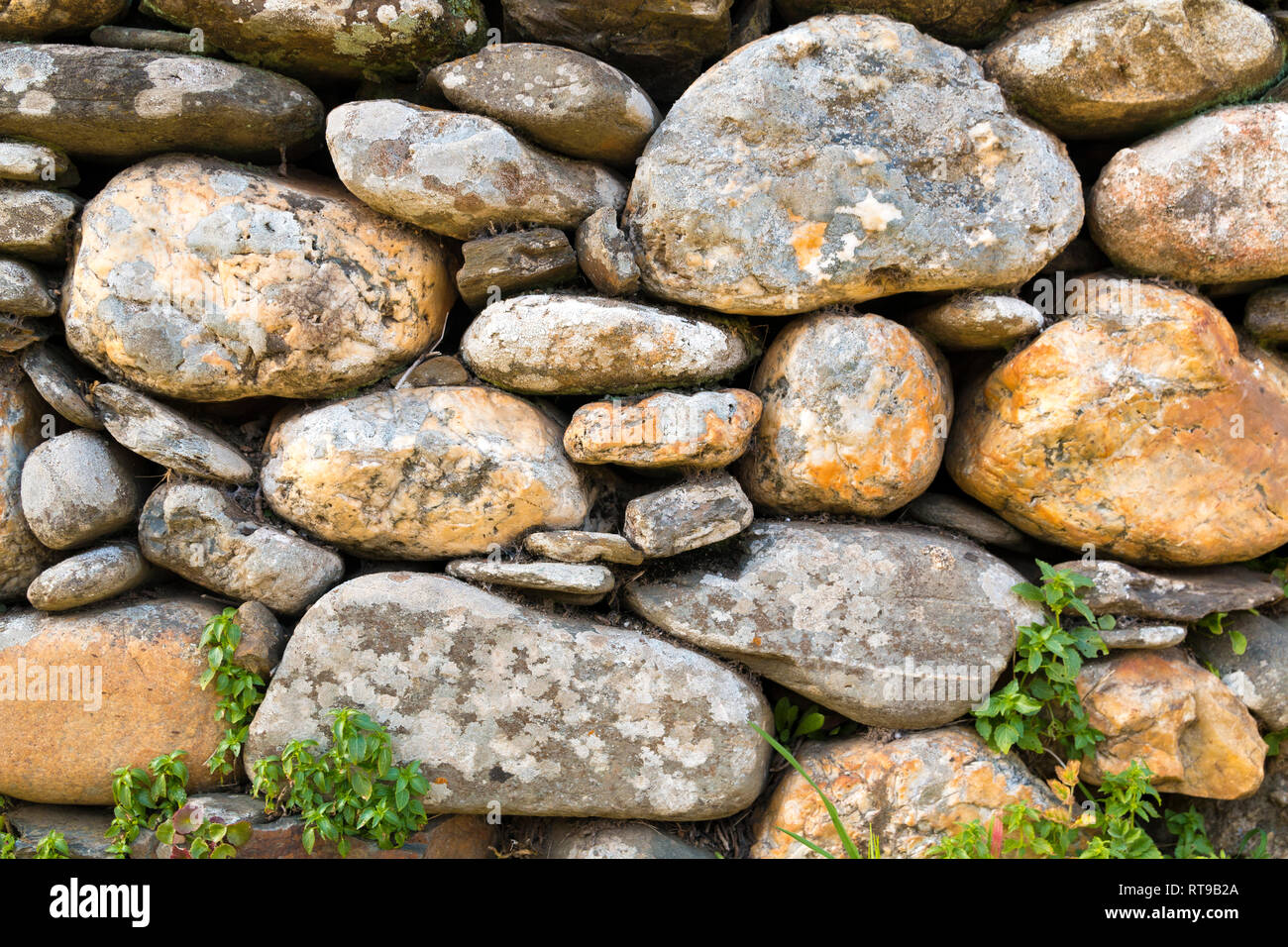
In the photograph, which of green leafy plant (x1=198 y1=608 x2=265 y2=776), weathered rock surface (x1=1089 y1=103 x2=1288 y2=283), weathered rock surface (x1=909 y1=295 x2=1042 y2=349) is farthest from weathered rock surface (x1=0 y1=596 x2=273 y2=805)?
weathered rock surface (x1=1089 y1=103 x2=1288 y2=283)

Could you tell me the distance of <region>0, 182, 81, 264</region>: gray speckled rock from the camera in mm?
3064

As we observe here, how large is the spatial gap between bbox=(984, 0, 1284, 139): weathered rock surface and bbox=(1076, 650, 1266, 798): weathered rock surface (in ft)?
6.59

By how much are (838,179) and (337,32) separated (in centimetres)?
181

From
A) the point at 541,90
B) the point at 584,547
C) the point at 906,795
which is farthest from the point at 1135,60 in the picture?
the point at 906,795

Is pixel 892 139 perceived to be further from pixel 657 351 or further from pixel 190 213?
pixel 190 213

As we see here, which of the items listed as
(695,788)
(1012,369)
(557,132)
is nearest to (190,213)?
(557,132)

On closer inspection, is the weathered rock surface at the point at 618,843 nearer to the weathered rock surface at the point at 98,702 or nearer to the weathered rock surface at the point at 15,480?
the weathered rock surface at the point at 98,702

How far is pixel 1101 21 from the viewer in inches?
126

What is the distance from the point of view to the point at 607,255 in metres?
3.20

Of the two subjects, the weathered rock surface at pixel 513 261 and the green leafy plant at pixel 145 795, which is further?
the weathered rock surface at pixel 513 261

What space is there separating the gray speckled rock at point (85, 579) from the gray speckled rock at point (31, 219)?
1.06m

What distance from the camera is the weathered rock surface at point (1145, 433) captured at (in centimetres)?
320

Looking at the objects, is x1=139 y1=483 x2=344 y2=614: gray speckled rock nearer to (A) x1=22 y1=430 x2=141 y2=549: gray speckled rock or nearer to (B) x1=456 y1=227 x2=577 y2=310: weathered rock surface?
(A) x1=22 y1=430 x2=141 y2=549: gray speckled rock

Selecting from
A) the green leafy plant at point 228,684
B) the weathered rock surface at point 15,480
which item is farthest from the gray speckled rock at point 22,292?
the green leafy plant at point 228,684
